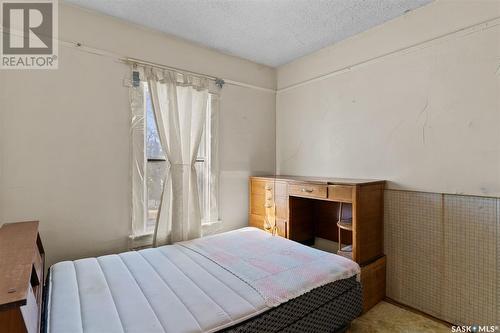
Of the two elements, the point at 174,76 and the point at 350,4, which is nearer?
the point at 350,4

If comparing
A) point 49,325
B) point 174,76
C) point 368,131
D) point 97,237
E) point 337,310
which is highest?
point 174,76

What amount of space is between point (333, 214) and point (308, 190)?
0.55 metres

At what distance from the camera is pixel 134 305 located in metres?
1.34

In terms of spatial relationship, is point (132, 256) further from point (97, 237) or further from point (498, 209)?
point (498, 209)

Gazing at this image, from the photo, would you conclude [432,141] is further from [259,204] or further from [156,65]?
[156,65]

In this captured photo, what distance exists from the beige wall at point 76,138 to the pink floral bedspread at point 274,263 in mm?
779

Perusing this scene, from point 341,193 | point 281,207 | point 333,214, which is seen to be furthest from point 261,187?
point 341,193

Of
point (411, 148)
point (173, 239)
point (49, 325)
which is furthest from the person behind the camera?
point (173, 239)

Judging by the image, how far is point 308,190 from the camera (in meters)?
2.34

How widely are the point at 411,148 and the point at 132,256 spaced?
7.86 feet

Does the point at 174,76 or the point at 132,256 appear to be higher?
the point at 174,76

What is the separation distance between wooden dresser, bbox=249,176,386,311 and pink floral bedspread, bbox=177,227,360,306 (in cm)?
27

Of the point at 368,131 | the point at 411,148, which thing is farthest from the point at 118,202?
the point at 411,148

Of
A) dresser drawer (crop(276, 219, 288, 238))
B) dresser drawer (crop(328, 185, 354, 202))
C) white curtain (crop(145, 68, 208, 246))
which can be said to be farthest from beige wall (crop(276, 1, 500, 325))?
white curtain (crop(145, 68, 208, 246))
